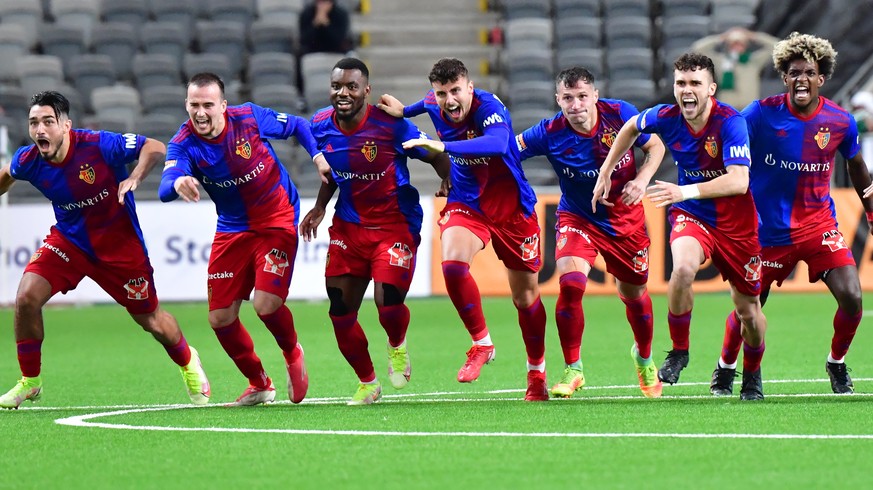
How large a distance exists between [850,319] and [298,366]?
351cm

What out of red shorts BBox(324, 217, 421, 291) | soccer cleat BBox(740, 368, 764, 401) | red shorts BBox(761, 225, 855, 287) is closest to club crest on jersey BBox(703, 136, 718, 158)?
red shorts BBox(761, 225, 855, 287)

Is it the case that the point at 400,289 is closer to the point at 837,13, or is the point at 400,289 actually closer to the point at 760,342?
the point at 760,342

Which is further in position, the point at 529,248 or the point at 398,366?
the point at 529,248

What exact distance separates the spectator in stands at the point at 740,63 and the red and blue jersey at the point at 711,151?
12.0m

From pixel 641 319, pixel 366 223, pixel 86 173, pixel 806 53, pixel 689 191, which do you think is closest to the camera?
pixel 689 191

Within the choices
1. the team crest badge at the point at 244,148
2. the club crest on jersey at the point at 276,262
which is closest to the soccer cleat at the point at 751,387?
the club crest on jersey at the point at 276,262

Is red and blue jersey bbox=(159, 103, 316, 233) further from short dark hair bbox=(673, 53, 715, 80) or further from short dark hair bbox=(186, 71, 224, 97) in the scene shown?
short dark hair bbox=(673, 53, 715, 80)

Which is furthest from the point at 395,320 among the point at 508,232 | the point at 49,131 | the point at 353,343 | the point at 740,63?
the point at 740,63

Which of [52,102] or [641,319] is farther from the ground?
[52,102]

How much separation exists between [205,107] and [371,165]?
1107 mm

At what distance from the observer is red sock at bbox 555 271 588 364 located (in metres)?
9.12

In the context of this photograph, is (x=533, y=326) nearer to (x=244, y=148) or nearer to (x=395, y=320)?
(x=395, y=320)

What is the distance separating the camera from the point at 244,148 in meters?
8.91

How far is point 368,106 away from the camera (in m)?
9.08
